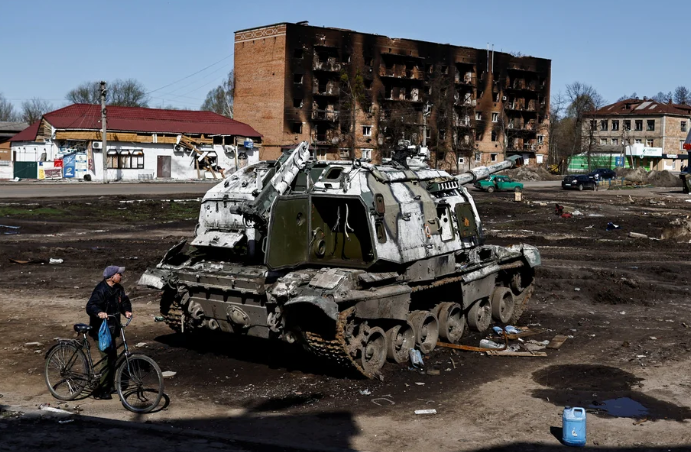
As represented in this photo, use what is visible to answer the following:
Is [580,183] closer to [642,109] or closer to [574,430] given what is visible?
[642,109]

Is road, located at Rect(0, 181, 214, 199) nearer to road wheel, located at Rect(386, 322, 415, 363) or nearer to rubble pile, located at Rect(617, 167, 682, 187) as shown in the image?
road wheel, located at Rect(386, 322, 415, 363)

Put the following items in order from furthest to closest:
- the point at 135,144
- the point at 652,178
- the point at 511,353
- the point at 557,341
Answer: the point at 652,178 → the point at 135,144 → the point at 557,341 → the point at 511,353

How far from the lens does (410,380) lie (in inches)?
457

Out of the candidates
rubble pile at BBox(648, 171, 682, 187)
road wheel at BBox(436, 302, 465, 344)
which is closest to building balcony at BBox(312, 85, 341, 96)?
rubble pile at BBox(648, 171, 682, 187)

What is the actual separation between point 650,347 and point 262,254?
6.50 meters

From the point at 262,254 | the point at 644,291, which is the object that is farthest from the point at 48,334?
the point at 644,291

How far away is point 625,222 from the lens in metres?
35.9

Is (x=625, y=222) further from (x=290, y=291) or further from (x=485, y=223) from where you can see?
(x=290, y=291)

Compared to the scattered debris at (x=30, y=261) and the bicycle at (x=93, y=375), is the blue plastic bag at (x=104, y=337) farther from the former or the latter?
the scattered debris at (x=30, y=261)

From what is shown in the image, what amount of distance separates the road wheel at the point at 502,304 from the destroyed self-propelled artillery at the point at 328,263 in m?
1.26

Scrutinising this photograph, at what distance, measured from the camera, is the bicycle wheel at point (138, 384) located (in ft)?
31.9

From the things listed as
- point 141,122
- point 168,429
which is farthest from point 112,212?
point 141,122

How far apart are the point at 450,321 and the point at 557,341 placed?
1862 millimetres

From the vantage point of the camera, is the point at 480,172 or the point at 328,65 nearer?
the point at 480,172
